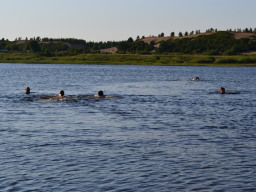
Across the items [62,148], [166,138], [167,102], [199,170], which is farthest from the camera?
[167,102]

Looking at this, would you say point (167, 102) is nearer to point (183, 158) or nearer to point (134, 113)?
point (134, 113)

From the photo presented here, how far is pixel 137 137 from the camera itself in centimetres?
2831

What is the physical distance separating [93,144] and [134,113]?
49.6ft

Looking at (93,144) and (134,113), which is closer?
(93,144)

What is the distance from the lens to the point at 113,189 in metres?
17.8

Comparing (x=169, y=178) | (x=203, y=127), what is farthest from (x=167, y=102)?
(x=169, y=178)

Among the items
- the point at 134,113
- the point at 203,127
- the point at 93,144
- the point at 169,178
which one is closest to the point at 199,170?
Result: the point at 169,178

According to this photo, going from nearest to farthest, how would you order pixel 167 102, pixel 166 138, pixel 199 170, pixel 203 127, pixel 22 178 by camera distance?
pixel 22 178 < pixel 199 170 < pixel 166 138 < pixel 203 127 < pixel 167 102

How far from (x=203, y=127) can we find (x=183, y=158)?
10755mm

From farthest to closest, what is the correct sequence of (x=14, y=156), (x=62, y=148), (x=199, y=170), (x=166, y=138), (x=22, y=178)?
1. (x=166, y=138)
2. (x=62, y=148)
3. (x=14, y=156)
4. (x=199, y=170)
5. (x=22, y=178)

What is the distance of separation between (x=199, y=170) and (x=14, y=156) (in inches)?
362

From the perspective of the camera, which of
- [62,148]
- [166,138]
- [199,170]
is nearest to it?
[199,170]

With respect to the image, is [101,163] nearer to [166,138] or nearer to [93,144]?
[93,144]

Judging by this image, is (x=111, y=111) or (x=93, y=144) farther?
(x=111, y=111)
